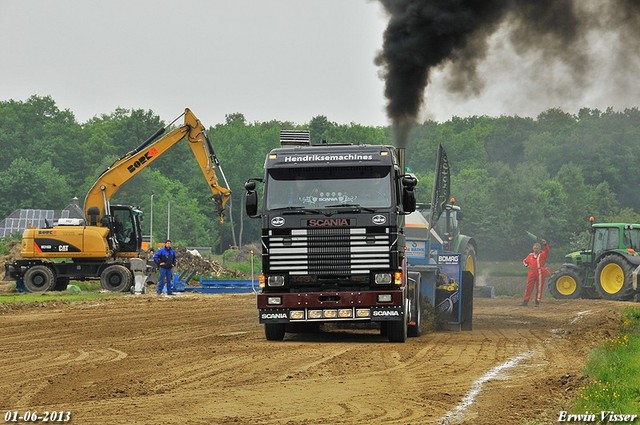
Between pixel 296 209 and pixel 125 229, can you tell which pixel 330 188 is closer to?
pixel 296 209

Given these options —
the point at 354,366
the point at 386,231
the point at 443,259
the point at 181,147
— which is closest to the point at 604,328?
the point at 443,259

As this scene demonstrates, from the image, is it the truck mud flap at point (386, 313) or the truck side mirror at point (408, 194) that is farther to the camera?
the truck side mirror at point (408, 194)

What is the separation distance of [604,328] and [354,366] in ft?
32.0

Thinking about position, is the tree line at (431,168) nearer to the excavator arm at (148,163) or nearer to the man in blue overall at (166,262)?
the excavator arm at (148,163)

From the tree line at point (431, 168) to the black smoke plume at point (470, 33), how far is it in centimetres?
2174

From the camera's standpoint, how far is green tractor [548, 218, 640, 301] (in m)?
38.4

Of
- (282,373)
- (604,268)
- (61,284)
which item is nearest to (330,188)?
(282,373)

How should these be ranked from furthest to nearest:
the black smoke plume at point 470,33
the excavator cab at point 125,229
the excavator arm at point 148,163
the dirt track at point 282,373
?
the excavator cab at point 125,229 < the excavator arm at point 148,163 < the black smoke plume at point 470,33 < the dirt track at point 282,373

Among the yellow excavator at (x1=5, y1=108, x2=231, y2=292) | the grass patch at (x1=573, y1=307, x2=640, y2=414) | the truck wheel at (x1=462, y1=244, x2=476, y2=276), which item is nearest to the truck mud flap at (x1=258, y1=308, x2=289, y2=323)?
the grass patch at (x1=573, y1=307, x2=640, y2=414)

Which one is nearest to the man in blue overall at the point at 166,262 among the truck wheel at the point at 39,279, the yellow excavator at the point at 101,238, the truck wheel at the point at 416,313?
the yellow excavator at the point at 101,238

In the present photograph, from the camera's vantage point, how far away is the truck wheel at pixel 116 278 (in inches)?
1542

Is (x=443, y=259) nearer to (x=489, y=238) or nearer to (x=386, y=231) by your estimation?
(x=386, y=231)

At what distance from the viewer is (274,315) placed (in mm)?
19172

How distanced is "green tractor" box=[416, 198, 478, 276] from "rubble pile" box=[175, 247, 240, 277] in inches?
809
